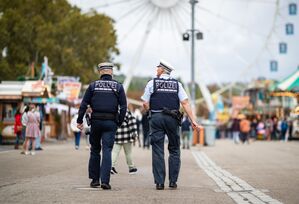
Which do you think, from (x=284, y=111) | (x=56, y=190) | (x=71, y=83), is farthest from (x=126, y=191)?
(x=284, y=111)

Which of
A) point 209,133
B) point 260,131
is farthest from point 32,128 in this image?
point 260,131

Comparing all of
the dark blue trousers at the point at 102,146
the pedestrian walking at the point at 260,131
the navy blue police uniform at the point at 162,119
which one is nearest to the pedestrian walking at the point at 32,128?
the dark blue trousers at the point at 102,146

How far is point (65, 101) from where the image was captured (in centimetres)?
4088

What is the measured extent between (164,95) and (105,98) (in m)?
0.90

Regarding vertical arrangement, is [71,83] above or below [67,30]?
below

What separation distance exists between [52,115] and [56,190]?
112 feet

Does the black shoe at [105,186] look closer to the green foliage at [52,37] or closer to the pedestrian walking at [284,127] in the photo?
the green foliage at [52,37]

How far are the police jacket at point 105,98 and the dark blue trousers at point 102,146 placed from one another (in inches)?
6.9

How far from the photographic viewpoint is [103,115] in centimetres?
970

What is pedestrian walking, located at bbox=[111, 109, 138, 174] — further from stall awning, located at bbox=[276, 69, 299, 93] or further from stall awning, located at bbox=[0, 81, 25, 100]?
stall awning, located at bbox=[276, 69, 299, 93]

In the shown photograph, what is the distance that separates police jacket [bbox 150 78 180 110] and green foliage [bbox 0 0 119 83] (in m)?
33.0

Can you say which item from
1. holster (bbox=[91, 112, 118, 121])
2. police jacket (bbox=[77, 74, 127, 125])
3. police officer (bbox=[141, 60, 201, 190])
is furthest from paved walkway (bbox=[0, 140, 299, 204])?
police jacket (bbox=[77, 74, 127, 125])

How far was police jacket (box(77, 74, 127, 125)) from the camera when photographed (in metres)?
9.73

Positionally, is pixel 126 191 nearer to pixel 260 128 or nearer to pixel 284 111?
pixel 260 128
